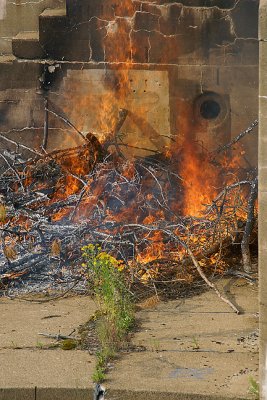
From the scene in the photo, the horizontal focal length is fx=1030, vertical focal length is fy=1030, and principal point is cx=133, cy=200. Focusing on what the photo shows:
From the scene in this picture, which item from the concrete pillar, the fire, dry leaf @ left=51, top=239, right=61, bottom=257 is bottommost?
dry leaf @ left=51, top=239, right=61, bottom=257

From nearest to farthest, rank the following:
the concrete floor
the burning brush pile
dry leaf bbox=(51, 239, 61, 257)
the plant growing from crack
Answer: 1. the plant growing from crack
2. the concrete floor
3. the burning brush pile
4. dry leaf bbox=(51, 239, 61, 257)

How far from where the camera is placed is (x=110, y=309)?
8.58m

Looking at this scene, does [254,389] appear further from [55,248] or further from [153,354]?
[55,248]

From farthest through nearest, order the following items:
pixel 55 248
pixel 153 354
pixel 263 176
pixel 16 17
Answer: pixel 16 17 → pixel 55 248 → pixel 153 354 → pixel 263 176

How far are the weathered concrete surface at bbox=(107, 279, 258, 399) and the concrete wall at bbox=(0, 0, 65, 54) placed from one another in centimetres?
562

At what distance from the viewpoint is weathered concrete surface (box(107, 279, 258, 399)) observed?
716cm

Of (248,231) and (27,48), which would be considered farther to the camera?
(27,48)

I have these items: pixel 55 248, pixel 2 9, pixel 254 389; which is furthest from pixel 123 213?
pixel 254 389

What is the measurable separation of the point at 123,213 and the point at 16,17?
385 cm

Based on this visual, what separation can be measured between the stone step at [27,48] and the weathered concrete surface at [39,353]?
15.0 feet

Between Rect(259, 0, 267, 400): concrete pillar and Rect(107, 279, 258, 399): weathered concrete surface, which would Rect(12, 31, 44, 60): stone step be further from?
Rect(259, 0, 267, 400): concrete pillar

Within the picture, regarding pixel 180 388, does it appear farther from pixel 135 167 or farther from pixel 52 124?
pixel 52 124

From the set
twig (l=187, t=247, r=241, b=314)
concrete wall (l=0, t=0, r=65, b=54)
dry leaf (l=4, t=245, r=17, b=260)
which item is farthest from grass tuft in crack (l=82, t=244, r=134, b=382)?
concrete wall (l=0, t=0, r=65, b=54)

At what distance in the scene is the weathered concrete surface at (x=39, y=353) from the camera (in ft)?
23.7
